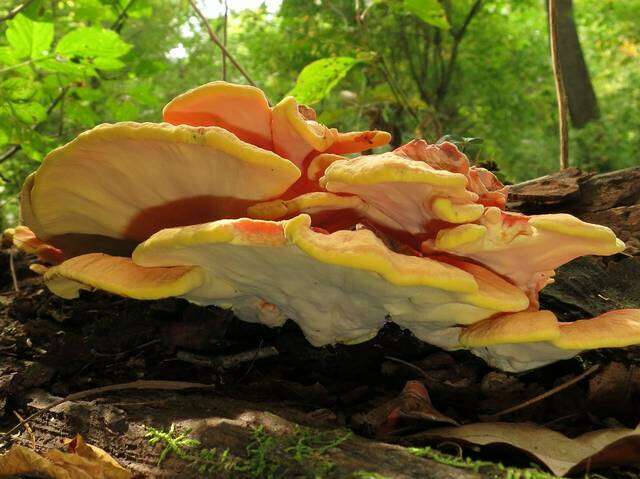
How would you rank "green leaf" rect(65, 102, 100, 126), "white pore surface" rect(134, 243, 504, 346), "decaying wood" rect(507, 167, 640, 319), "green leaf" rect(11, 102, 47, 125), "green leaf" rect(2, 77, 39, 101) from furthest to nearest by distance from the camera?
1. "green leaf" rect(65, 102, 100, 126)
2. "green leaf" rect(11, 102, 47, 125)
3. "green leaf" rect(2, 77, 39, 101)
4. "decaying wood" rect(507, 167, 640, 319)
5. "white pore surface" rect(134, 243, 504, 346)

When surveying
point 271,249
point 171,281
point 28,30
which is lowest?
point 171,281

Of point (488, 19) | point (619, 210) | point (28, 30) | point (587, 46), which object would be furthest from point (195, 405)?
point (587, 46)

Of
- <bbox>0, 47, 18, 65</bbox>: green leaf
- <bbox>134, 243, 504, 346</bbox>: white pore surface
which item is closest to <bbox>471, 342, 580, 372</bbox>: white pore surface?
<bbox>134, 243, 504, 346</bbox>: white pore surface

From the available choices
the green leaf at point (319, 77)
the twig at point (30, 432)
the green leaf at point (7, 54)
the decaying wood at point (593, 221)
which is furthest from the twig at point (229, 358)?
the green leaf at point (319, 77)

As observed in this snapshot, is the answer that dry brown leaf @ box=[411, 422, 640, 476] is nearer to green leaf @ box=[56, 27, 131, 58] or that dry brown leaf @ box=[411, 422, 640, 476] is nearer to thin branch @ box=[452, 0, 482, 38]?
green leaf @ box=[56, 27, 131, 58]

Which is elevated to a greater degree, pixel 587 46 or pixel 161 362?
pixel 587 46

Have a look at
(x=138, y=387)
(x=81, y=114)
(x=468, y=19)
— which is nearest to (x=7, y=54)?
(x=81, y=114)

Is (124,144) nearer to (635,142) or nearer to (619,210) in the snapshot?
(619,210)
